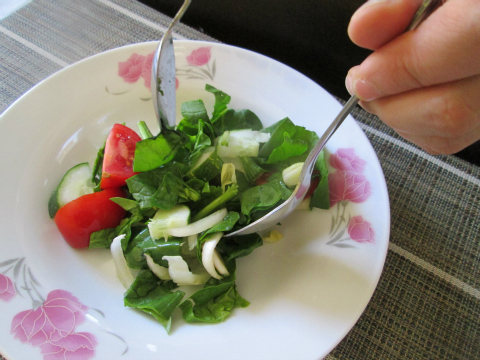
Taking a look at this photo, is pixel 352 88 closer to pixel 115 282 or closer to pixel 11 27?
pixel 115 282

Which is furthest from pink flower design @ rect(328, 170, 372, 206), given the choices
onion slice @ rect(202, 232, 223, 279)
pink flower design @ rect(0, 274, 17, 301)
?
pink flower design @ rect(0, 274, 17, 301)

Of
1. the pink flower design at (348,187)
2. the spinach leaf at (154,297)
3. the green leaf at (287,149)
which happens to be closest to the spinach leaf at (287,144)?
the green leaf at (287,149)

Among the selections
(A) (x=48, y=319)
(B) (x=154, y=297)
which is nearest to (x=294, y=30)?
(B) (x=154, y=297)

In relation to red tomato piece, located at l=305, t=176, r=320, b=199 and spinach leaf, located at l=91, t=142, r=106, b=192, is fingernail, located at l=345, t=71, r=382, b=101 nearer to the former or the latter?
red tomato piece, located at l=305, t=176, r=320, b=199

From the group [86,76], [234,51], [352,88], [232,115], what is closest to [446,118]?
[352,88]

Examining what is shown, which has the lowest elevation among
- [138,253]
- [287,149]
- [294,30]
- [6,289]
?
[6,289]

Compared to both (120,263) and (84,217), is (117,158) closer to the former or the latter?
(84,217)
